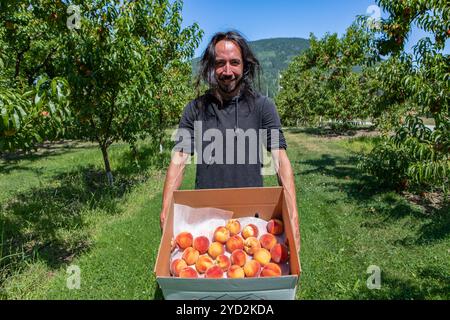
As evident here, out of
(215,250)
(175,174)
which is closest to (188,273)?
(215,250)

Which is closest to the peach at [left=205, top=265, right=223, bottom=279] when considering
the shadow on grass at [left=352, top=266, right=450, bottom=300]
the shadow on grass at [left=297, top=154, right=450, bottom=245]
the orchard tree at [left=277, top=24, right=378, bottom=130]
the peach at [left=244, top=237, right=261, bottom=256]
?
the peach at [left=244, top=237, right=261, bottom=256]

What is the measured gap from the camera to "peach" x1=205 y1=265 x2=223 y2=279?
4.99 feet

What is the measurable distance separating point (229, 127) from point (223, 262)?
92 centimetres

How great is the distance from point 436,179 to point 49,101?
14.9ft

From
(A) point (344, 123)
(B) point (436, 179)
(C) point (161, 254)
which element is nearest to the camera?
(C) point (161, 254)

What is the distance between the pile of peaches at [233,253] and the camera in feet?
5.14

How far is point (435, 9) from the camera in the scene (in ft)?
17.0

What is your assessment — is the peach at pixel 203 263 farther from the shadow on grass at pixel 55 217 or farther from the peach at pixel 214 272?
the shadow on grass at pixel 55 217

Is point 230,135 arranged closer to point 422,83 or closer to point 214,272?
point 214,272

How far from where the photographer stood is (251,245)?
1761mm

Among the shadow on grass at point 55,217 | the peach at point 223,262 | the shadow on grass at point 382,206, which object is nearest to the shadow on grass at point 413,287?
the shadow on grass at point 382,206

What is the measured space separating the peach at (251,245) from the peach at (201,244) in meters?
0.19
